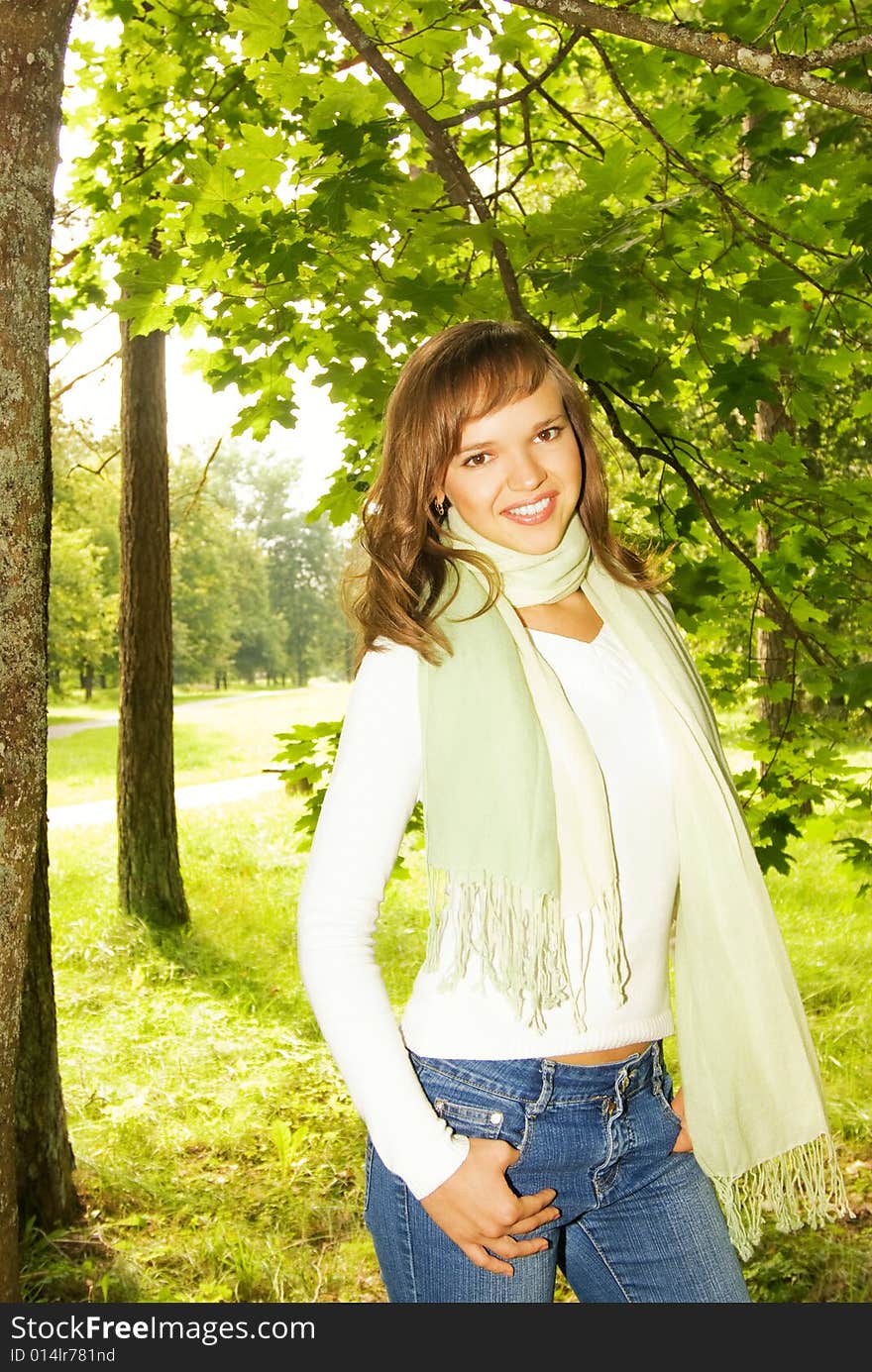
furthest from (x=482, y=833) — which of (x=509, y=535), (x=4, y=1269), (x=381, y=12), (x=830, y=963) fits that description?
(x=830, y=963)

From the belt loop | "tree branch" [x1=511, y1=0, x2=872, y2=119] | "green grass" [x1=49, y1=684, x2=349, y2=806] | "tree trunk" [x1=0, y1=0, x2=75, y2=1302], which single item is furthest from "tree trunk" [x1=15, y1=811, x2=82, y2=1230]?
"green grass" [x1=49, y1=684, x2=349, y2=806]

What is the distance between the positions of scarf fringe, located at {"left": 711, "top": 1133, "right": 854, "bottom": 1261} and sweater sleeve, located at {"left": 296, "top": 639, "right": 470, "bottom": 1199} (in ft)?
1.93

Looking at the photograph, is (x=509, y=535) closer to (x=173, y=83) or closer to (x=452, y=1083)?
(x=452, y=1083)

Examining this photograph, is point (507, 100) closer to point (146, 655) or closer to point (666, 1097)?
point (666, 1097)

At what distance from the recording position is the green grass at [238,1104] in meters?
3.52

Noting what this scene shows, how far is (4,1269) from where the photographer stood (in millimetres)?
1680

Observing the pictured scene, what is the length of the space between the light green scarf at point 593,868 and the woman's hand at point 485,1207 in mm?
174

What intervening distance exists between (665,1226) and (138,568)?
5976 millimetres

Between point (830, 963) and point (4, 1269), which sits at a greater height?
point (4, 1269)

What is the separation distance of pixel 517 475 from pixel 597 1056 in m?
0.81

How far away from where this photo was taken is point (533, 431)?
1630mm

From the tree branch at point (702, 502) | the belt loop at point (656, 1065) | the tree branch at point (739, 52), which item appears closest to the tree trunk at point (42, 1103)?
the tree branch at point (702, 502)

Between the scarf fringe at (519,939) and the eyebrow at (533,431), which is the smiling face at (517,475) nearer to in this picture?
the eyebrow at (533,431)

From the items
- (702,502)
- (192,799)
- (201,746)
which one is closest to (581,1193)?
(702,502)
